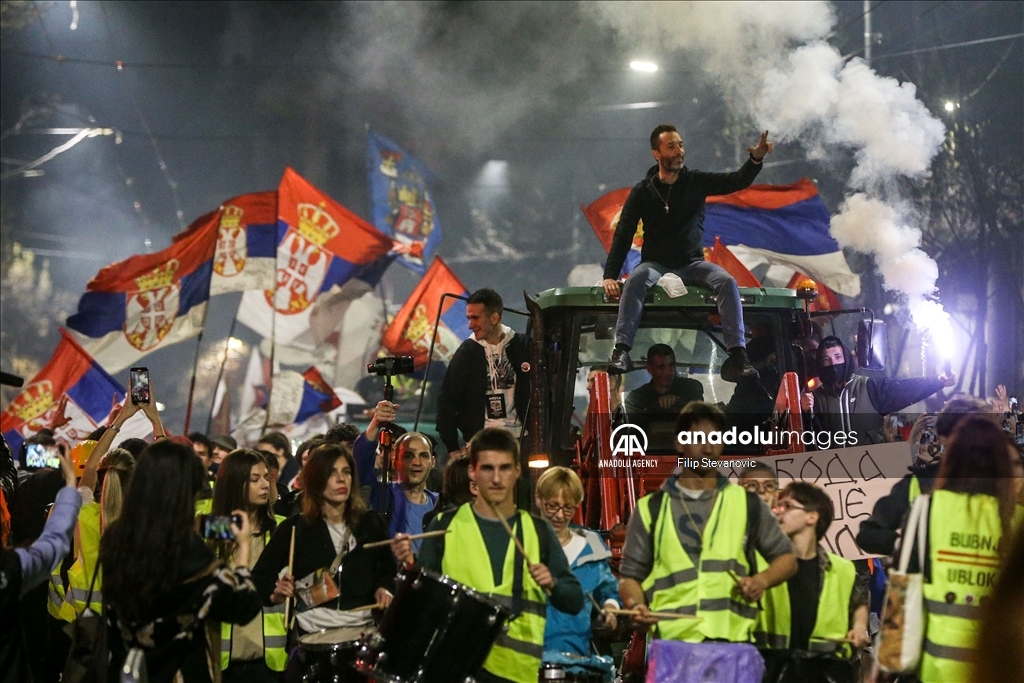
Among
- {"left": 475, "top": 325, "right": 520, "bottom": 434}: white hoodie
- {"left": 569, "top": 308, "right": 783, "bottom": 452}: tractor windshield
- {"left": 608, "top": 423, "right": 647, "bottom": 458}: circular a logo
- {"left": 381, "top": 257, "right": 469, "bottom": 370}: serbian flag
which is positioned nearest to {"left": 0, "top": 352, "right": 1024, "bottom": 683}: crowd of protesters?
{"left": 608, "top": 423, "right": 647, "bottom": 458}: circular a logo

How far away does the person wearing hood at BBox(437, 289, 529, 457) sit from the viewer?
28.6 ft

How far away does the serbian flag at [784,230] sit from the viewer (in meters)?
12.1

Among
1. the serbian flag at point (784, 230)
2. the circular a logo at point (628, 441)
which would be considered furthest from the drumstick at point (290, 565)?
the serbian flag at point (784, 230)

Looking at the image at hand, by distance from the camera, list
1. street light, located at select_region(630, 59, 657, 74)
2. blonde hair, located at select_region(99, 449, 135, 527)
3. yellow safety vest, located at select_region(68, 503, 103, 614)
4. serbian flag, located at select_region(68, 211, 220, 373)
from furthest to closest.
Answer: street light, located at select_region(630, 59, 657, 74) → serbian flag, located at select_region(68, 211, 220, 373) → yellow safety vest, located at select_region(68, 503, 103, 614) → blonde hair, located at select_region(99, 449, 135, 527)

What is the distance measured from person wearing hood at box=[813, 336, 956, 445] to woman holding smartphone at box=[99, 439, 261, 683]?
489cm

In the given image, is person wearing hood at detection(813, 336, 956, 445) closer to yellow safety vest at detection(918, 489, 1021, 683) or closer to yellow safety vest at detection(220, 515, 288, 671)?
yellow safety vest at detection(918, 489, 1021, 683)

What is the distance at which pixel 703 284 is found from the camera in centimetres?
856

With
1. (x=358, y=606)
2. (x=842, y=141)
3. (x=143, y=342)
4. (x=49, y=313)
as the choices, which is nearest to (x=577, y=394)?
(x=358, y=606)

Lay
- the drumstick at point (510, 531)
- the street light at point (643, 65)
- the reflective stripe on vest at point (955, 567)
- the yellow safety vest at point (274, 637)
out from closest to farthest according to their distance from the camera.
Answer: the reflective stripe on vest at point (955, 567), the drumstick at point (510, 531), the yellow safety vest at point (274, 637), the street light at point (643, 65)

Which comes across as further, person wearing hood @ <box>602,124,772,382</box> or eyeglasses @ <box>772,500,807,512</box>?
person wearing hood @ <box>602,124,772,382</box>

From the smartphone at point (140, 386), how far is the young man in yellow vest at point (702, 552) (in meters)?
3.57

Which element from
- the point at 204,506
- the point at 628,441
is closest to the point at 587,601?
the point at 628,441

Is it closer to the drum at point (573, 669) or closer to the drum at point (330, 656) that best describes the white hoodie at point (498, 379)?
the drum at point (573, 669)

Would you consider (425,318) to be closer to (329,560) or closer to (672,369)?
(672,369)
